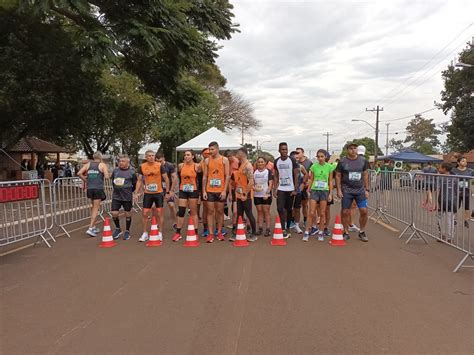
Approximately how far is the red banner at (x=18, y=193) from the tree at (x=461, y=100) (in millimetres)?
A: 36353

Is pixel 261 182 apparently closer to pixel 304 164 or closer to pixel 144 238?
pixel 304 164

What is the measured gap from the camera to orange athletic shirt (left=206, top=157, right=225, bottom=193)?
27.3 ft

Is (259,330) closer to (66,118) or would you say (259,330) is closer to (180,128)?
(66,118)

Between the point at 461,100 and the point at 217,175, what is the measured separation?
35835 millimetres

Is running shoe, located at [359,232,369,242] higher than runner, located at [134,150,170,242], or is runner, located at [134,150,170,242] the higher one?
runner, located at [134,150,170,242]

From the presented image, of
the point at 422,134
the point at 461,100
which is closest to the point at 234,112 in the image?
the point at 461,100

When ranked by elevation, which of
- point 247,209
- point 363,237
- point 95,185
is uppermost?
point 95,185

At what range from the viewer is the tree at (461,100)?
36031 mm

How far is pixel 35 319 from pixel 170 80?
14.0 metres

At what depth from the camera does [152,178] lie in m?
8.55

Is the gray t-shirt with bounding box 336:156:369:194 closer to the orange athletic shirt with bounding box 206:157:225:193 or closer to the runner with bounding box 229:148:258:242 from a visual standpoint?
the runner with bounding box 229:148:258:242

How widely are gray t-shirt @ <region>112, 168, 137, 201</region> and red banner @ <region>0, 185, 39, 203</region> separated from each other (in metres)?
1.52

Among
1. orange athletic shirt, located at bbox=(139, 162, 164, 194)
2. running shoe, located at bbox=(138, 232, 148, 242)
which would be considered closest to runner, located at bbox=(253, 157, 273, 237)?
orange athletic shirt, located at bbox=(139, 162, 164, 194)

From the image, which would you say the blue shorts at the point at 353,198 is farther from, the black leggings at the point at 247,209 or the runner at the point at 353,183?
the black leggings at the point at 247,209
